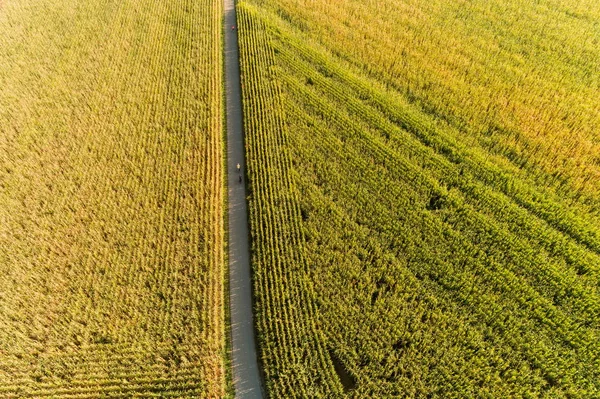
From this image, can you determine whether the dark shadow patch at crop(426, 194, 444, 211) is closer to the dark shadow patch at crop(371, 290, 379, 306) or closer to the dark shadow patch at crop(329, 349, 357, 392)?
the dark shadow patch at crop(371, 290, 379, 306)

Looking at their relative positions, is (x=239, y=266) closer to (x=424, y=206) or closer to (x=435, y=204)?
(x=424, y=206)

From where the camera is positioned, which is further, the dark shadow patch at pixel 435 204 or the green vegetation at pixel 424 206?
the dark shadow patch at pixel 435 204

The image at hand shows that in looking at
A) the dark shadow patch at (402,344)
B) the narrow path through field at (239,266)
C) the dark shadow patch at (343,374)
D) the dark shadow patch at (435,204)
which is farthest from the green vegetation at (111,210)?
the dark shadow patch at (435,204)

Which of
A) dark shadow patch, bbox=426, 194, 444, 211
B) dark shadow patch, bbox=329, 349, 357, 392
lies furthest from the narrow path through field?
dark shadow patch, bbox=426, 194, 444, 211

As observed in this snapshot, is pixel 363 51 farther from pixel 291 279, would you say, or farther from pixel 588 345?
pixel 588 345

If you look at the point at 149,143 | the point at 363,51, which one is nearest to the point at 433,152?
the point at 363,51

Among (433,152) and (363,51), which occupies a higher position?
(363,51)

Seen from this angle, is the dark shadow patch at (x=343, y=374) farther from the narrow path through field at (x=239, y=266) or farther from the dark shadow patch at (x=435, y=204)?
the dark shadow patch at (x=435, y=204)

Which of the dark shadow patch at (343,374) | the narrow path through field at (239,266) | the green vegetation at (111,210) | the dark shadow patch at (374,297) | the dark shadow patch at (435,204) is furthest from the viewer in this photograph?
the dark shadow patch at (435,204)
